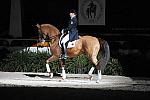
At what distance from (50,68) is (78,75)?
1330 millimetres

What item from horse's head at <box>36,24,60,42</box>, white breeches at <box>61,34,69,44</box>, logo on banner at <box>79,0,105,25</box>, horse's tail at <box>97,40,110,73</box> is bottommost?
horse's tail at <box>97,40,110,73</box>

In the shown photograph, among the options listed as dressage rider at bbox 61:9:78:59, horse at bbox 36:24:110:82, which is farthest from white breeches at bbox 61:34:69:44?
horse at bbox 36:24:110:82

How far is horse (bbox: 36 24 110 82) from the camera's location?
18.8m

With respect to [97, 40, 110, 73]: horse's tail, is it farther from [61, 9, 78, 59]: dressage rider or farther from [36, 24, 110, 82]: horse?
[61, 9, 78, 59]: dressage rider

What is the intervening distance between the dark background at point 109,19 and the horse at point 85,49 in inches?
153

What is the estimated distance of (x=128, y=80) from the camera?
63.0ft

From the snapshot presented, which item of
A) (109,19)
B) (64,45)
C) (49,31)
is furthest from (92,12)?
(64,45)

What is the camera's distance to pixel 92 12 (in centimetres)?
2434

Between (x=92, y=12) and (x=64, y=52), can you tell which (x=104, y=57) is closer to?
(x=64, y=52)

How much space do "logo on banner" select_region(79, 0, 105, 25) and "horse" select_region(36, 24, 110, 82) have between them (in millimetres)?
4905

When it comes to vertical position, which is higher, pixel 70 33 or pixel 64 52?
pixel 70 33

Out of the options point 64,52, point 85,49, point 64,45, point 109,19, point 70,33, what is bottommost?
point 64,52

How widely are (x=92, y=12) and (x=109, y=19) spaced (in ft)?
3.25

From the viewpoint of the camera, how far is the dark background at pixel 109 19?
23.8 metres
